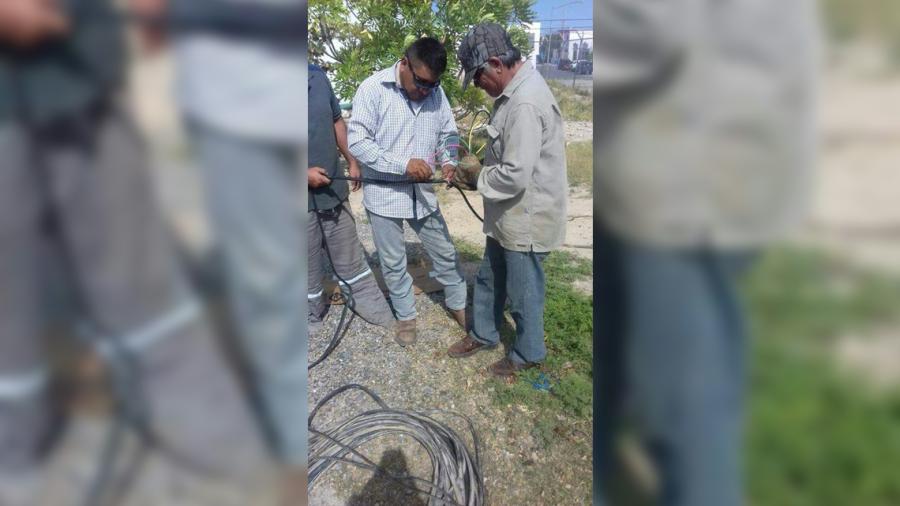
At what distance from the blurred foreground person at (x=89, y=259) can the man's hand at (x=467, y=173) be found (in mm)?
2477

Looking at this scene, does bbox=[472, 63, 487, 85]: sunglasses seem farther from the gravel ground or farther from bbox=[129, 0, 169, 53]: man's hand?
bbox=[129, 0, 169, 53]: man's hand

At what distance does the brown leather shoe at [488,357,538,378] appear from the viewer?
2816 millimetres

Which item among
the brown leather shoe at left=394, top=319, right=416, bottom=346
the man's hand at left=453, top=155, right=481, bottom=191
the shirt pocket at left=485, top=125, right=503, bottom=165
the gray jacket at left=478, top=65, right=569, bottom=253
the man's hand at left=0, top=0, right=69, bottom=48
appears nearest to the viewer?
the man's hand at left=0, top=0, right=69, bottom=48

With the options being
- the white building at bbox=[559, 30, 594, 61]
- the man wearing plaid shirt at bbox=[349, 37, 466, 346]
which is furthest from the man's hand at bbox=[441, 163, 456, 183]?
the white building at bbox=[559, 30, 594, 61]

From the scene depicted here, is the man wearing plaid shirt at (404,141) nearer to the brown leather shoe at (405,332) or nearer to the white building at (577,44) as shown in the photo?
the brown leather shoe at (405,332)

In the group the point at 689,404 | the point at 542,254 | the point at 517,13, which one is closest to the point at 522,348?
the point at 542,254

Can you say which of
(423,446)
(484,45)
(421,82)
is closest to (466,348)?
(423,446)

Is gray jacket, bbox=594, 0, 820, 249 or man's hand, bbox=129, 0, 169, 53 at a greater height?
man's hand, bbox=129, 0, 169, 53

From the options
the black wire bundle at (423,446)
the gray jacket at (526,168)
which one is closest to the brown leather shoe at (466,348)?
the black wire bundle at (423,446)

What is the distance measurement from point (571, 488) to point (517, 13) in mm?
1858

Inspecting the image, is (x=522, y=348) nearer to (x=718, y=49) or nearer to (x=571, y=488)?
(x=571, y=488)

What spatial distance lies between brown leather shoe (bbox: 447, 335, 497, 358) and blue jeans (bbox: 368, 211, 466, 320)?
0.28m

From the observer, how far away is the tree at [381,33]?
3.39 meters

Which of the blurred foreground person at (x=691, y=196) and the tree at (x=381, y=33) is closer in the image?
the blurred foreground person at (x=691, y=196)
